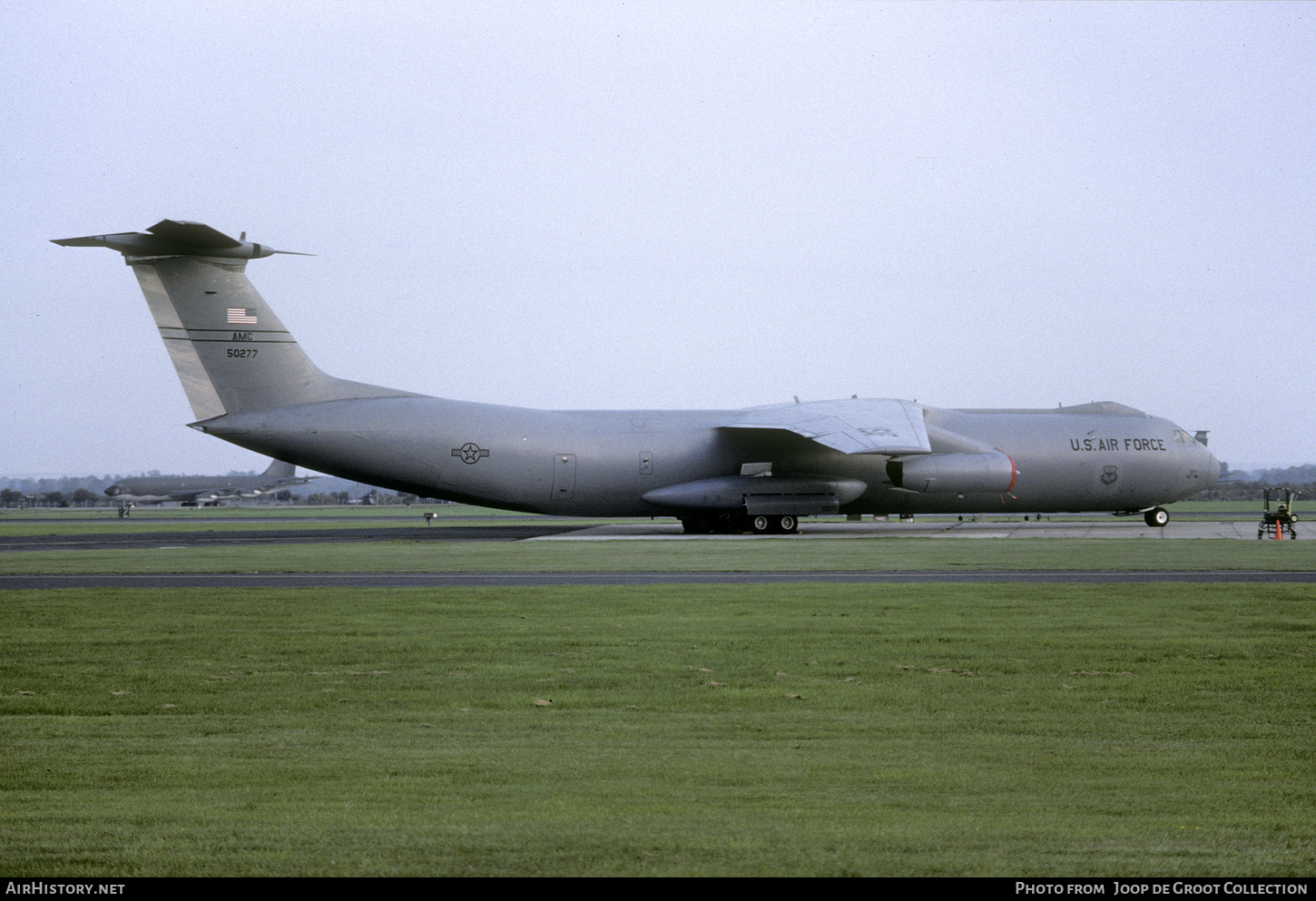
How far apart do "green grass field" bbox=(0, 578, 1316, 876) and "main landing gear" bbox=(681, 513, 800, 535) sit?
21251 millimetres

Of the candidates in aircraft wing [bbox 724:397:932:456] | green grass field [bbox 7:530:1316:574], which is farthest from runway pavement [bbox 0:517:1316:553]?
aircraft wing [bbox 724:397:932:456]

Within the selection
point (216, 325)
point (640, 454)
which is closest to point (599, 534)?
point (640, 454)

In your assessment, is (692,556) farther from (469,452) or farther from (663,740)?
(663,740)

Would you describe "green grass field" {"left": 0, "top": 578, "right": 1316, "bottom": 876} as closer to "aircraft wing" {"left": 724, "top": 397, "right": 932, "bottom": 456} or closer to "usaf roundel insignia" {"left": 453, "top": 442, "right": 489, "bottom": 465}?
"aircraft wing" {"left": 724, "top": 397, "right": 932, "bottom": 456}

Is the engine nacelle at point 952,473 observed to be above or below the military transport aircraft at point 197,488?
above

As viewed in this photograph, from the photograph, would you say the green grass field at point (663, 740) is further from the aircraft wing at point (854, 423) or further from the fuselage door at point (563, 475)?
the fuselage door at point (563, 475)

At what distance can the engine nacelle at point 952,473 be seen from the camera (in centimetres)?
3653

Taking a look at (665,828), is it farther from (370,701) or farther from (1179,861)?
(370,701)

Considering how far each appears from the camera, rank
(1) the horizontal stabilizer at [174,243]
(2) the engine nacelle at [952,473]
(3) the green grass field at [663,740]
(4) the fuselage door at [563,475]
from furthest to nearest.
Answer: (2) the engine nacelle at [952,473] → (4) the fuselage door at [563,475] → (1) the horizontal stabilizer at [174,243] → (3) the green grass field at [663,740]

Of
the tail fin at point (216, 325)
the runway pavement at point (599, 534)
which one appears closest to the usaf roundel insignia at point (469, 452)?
the runway pavement at point (599, 534)

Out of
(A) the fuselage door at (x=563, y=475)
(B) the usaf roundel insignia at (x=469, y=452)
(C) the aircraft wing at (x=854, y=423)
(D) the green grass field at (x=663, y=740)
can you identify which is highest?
(C) the aircraft wing at (x=854, y=423)

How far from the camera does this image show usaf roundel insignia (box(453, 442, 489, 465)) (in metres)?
35.0

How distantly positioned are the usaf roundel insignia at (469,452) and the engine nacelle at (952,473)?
13.2 metres

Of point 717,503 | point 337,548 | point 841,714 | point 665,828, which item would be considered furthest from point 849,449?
point 665,828
